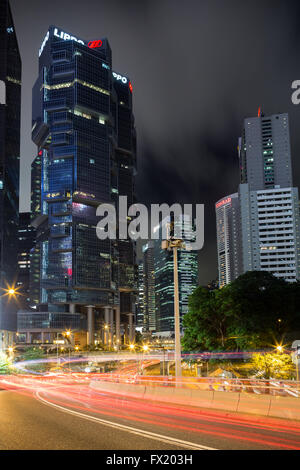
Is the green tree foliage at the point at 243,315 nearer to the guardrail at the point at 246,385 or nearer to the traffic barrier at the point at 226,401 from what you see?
the guardrail at the point at 246,385

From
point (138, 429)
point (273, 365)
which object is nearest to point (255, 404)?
point (138, 429)

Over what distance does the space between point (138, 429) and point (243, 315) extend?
49.3 m

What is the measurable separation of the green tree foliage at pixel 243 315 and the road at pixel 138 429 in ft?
138

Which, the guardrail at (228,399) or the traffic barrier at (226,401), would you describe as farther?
the traffic barrier at (226,401)

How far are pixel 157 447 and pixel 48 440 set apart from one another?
131 inches

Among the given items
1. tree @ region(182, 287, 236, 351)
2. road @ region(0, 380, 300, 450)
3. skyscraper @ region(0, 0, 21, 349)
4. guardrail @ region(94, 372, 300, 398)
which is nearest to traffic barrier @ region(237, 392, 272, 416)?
guardrail @ region(94, 372, 300, 398)

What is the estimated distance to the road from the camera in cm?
1229

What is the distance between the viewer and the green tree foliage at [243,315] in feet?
Result: 202

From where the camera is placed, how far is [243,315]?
204 ft

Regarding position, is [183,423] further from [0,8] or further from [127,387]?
[0,8]

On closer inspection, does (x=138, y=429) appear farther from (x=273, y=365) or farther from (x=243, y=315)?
(x=243, y=315)

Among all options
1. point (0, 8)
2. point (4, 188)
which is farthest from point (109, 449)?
point (0, 8)

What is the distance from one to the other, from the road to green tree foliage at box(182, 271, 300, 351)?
138 ft

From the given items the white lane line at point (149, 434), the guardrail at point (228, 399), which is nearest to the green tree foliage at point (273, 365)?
the guardrail at point (228, 399)
